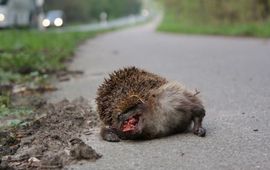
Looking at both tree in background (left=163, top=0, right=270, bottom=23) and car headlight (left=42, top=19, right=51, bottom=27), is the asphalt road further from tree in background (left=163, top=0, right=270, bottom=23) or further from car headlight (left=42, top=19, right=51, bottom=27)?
car headlight (left=42, top=19, right=51, bottom=27)

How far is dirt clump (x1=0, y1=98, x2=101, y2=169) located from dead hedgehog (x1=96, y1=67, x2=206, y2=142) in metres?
0.36

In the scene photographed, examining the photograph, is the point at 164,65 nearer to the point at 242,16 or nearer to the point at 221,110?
the point at 221,110

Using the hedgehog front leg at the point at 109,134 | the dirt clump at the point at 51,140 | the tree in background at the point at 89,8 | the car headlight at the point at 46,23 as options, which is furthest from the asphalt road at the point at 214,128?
the tree in background at the point at 89,8

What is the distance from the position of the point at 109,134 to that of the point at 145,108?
1.30 ft

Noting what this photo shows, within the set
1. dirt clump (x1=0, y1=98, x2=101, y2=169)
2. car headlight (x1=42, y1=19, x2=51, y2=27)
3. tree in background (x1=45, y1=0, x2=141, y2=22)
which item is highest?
dirt clump (x1=0, y1=98, x2=101, y2=169)

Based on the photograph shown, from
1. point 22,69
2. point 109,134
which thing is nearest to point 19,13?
point 22,69

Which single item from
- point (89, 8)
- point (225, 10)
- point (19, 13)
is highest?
point (225, 10)

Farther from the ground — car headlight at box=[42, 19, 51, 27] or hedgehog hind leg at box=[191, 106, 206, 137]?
hedgehog hind leg at box=[191, 106, 206, 137]

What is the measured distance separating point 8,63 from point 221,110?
17.4 feet

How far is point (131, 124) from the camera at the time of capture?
492cm

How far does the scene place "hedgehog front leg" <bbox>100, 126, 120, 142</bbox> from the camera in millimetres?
4984

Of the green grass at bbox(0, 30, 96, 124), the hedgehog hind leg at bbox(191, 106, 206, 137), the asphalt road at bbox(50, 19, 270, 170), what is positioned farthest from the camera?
the green grass at bbox(0, 30, 96, 124)

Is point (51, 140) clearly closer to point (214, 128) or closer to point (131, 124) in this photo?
point (131, 124)

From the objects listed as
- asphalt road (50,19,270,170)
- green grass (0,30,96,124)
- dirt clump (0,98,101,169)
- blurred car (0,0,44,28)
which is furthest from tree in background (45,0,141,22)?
dirt clump (0,98,101,169)
